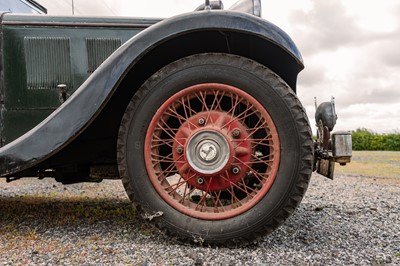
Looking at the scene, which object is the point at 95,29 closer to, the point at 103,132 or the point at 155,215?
the point at 103,132

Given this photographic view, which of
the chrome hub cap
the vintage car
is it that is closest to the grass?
the vintage car

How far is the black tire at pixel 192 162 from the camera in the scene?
96.9 inches

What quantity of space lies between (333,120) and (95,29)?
2.03 m

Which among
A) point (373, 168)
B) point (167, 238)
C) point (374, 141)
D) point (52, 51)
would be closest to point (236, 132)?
point (167, 238)

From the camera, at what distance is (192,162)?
251 cm

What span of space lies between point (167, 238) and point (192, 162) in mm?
568

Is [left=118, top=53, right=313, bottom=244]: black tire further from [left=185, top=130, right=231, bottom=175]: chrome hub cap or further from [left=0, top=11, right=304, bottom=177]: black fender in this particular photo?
[left=0, top=11, right=304, bottom=177]: black fender

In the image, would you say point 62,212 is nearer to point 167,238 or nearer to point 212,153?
point 167,238

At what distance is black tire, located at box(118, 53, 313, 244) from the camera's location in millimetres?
2461

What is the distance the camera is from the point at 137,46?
2.54 metres

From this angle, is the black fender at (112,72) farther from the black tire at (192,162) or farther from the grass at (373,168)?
the grass at (373,168)

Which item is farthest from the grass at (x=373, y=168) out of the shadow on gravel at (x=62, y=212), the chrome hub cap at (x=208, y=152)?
the chrome hub cap at (x=208, y=152)

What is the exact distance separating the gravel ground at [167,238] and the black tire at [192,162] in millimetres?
136

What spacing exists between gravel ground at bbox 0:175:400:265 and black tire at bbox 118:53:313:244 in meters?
0.14
